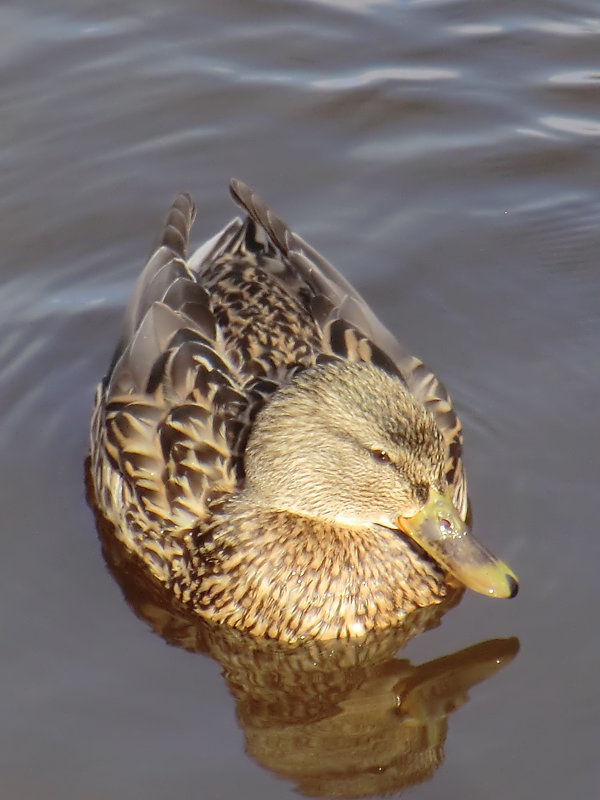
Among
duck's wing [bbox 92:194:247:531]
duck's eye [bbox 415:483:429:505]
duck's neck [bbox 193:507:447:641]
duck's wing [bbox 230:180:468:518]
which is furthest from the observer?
duck's wing [bbox 230:180:468:518]

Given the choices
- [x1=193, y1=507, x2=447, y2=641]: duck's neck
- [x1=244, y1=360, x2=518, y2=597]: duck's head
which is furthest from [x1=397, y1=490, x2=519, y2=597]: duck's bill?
[x1=193, y1=507, x2=447, y2=641]: duck's neck

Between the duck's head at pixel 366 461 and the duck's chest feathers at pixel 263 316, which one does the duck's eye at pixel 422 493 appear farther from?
the duck's chest feathers at pixel 263 316

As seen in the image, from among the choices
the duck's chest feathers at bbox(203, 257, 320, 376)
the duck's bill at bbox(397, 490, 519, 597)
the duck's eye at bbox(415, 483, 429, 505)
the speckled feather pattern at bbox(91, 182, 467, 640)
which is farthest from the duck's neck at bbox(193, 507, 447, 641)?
the duck's chest feathers at bbox(203, 257, 320, 376)

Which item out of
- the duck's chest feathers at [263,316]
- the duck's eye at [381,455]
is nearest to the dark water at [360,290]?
the duck's eye at [381,455]

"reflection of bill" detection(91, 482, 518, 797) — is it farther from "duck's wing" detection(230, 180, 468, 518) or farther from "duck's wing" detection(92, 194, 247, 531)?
"duck's wing" detection(230, 180, 468, 518)

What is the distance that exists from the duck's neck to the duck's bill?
34cm

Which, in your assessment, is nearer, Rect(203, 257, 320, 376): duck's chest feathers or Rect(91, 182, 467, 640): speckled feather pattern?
Rect(91, 182, 467, 640): speckled feather pattern

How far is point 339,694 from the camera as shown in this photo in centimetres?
550

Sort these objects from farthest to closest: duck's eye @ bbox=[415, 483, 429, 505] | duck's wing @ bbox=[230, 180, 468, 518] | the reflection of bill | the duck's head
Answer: duck's wing @ bbox=[230, 180, 468, 518] < duck's eye @ bbox=[415, 483, 429, 505] < the duck's head < the reflection of bill

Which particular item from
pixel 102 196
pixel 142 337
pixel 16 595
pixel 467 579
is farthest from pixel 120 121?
pixel 467 579

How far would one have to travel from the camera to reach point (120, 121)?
8.78 meters

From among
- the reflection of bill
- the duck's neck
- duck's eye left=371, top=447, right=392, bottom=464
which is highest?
duck's eye left=371, top=447, right=392, bottom=464

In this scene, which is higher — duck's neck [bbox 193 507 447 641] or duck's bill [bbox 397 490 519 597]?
duck's bill [bbox 397 490 519 597]

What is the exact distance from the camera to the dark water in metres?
5.22
